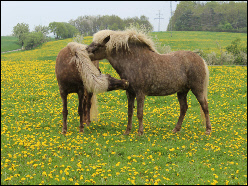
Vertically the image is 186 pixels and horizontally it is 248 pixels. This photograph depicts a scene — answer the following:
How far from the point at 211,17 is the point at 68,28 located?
4633cm

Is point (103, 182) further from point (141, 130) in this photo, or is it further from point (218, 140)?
point (218, 140)

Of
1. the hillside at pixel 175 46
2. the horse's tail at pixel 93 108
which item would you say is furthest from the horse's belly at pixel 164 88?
the hillside at pixel 175 46

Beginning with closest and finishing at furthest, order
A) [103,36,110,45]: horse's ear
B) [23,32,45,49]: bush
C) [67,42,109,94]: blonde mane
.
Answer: [67,42,109,94]: blonde mane → [103,36,110,45]: horse's ear → [23,32,45,49]: bush

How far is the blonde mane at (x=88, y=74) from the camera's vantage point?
768 cm

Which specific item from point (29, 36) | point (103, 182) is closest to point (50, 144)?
point (103, 182)

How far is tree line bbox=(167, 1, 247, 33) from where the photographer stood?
7281cm

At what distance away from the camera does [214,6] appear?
86.7 m

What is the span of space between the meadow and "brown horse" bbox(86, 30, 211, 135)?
4.70ft

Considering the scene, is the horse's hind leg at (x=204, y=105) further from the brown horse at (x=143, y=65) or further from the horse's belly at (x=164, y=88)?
the horse's belly at (x=164, y=88)

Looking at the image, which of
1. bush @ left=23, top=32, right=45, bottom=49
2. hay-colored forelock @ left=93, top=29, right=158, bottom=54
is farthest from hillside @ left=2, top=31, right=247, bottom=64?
hay-colored forelock @ left=93, top=29, right=158, bottom=54

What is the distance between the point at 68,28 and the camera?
7712 cm

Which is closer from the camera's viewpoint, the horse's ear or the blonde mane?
the blonde mane

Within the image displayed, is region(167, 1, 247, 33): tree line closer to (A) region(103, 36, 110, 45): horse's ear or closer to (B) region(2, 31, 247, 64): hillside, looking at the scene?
(B) region(2, 31, 247, 64): hillside

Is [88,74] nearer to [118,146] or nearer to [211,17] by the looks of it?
[118,146]
